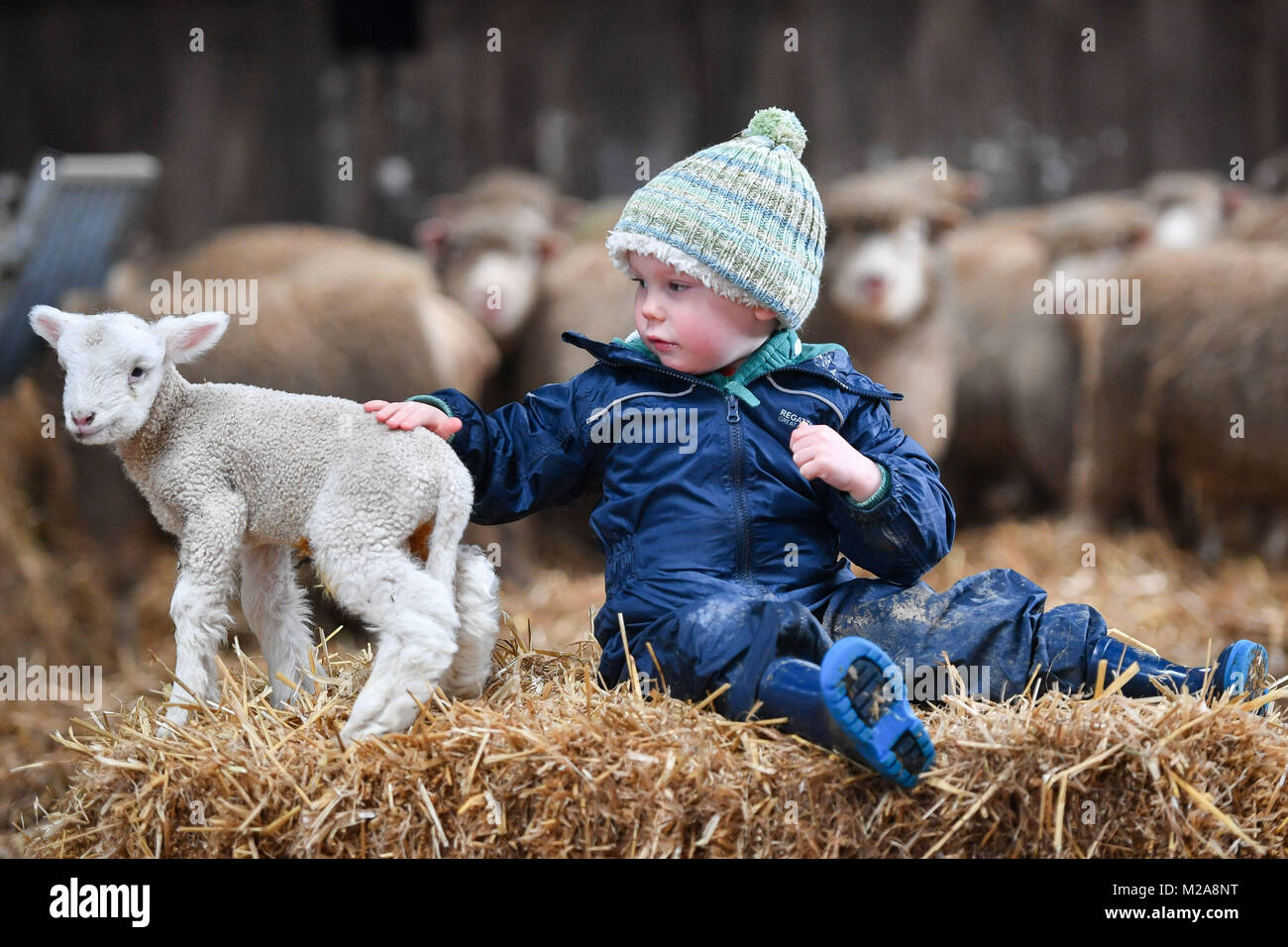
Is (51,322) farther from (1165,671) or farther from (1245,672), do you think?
(1245,672)

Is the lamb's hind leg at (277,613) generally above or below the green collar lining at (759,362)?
below

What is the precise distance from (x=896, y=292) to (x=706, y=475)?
2.60 m

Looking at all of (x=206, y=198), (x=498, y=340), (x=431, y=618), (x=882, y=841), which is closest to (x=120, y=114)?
(x=206, y=198)

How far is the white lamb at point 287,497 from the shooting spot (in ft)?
5.75

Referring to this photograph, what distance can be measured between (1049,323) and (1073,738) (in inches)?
153

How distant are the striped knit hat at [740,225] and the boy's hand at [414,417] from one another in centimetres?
37

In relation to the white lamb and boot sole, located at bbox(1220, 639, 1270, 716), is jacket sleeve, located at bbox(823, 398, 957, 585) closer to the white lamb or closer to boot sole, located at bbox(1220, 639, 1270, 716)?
boot sole, located at bbox(1220, 639, 1270, 716)

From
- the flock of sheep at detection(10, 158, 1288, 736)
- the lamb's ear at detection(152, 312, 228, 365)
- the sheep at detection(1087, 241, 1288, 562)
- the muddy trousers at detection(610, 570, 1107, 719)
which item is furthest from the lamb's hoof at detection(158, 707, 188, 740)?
the sheep at detection(1087, 241, 1288, 562)

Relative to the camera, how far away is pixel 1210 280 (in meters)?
4.37

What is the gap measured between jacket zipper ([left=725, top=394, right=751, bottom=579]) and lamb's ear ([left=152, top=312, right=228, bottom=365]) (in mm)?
755

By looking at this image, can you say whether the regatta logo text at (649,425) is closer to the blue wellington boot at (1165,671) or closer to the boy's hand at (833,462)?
the boy's hand at (833,462)

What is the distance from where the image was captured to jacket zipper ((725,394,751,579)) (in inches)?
77.3

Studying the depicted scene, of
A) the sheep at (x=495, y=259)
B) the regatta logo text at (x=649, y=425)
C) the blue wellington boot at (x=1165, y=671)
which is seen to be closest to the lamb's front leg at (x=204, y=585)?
the regatta logo text at (x=649, y=425)

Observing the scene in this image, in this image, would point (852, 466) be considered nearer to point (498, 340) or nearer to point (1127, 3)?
point (498, 340)
